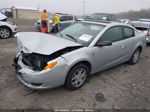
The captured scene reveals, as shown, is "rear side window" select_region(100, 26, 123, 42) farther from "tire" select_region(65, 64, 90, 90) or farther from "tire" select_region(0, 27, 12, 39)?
"tire" select_region(0, 27, 12, 39)

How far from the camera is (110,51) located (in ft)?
11.0

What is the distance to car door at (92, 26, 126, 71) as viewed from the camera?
123 inches

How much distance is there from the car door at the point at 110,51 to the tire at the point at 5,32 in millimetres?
6291

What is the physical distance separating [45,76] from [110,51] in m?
1.83

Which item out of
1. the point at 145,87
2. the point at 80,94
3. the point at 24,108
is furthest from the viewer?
the point at 145,87

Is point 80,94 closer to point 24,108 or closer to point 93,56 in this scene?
point 93,56

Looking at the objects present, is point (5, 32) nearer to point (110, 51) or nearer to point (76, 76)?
point (76, 76)

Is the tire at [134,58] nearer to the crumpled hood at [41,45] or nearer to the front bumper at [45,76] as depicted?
the crumpled hood at [41,45]

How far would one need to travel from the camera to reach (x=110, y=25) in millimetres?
3424

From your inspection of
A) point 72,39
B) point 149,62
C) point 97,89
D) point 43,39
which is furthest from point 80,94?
point 149,62

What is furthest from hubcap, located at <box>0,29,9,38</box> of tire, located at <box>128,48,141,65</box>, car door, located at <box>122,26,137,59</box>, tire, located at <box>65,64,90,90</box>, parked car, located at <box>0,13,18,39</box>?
tire, located at <box>128,48,141,65</box>

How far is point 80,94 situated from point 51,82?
765 mm

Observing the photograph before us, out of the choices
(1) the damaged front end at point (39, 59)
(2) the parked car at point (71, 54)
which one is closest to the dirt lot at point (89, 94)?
(2) the parked car at point (71, 54)

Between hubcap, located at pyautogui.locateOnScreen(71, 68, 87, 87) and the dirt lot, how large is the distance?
0.17 meters
